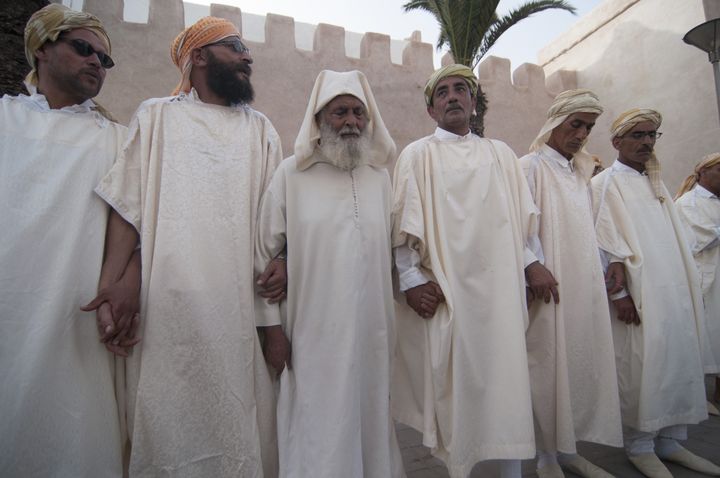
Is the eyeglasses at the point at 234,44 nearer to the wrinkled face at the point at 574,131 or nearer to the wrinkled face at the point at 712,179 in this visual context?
the wrinkled face at the point at 574,131

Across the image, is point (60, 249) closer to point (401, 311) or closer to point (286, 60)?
point (401, 311)

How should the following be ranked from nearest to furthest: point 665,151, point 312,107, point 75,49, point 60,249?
point 60,249
point 75,49
point 312,107
point 665,151

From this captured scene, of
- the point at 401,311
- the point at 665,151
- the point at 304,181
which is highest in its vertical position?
the point at 665,151

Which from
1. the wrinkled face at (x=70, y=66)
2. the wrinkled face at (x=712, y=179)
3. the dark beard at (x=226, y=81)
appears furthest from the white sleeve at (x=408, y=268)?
the wrinkled face at (x=712, y=179)

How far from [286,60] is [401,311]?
8.21 metres

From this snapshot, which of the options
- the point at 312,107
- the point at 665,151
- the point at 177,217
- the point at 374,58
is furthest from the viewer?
the point at 374,58

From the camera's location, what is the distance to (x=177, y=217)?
2201 millimetres

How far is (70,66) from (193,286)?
132 centimetres

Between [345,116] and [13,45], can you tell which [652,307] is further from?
[13,45]

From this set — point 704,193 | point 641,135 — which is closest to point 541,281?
point 641,135

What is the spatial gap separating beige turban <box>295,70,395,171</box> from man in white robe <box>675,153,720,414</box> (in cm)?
364

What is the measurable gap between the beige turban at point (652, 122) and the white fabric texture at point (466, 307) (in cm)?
141

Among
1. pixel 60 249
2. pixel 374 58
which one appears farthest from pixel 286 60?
pixel 60 249

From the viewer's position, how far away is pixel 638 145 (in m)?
3.59
